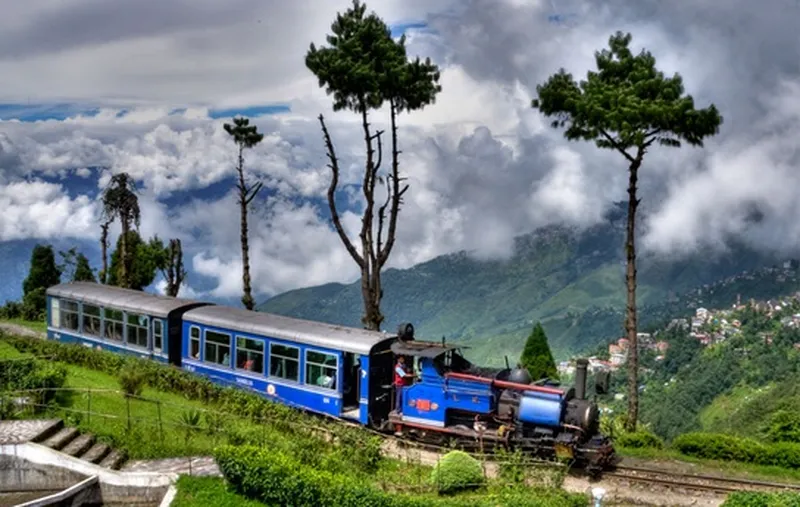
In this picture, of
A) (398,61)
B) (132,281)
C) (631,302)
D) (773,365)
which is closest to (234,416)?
(631,302)

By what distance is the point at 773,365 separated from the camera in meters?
90.2

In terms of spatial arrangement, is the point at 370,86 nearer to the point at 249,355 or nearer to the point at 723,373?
the point at 249,355

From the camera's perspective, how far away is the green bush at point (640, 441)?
22219 mm

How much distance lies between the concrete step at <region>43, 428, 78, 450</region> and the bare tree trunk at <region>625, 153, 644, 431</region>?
50.9 feet

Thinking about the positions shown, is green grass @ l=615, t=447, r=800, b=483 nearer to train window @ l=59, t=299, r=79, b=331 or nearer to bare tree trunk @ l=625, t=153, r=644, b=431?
bare tree trunk @ l=625, t=153, r=644, b=431

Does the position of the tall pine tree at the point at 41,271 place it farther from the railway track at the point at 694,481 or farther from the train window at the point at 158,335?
the railway track at the point at 694,481

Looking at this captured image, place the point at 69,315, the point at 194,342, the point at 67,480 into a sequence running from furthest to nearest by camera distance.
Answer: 1. the point at 69,315
2. the point at 194,342
3. the point at 67,480

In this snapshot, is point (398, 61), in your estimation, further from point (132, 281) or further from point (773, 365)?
point (773, 365)

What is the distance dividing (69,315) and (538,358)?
725 inches

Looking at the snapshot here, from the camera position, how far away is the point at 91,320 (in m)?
30.0

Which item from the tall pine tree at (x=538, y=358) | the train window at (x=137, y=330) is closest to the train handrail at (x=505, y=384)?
the tall pine tree at (x=538, y=358)

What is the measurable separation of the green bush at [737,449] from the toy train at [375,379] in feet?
8.39

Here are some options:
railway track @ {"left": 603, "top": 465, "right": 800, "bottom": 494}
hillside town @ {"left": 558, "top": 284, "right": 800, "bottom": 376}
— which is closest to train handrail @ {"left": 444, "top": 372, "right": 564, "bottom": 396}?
railway track @ {"left": 603, "top": 465, "right": 800, "bottom": 494}

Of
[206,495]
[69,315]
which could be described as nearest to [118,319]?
[69,315]
